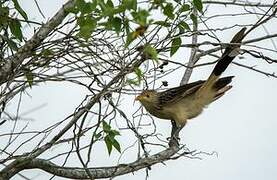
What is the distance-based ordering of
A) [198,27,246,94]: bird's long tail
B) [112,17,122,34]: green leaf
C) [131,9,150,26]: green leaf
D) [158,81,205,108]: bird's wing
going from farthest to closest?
[158,81,205,108]: bird's wing < [198,27,246,94]: bird's long tail < [112,17,122,34]: green leaf < [131,9,150,26]: green leaf

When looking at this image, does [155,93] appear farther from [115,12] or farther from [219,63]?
[115,12]

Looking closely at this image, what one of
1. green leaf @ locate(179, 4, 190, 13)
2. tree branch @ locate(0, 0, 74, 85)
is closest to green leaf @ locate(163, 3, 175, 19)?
green leaf @ locate(179, 4, 190, 13)

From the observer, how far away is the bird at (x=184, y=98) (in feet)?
7.14

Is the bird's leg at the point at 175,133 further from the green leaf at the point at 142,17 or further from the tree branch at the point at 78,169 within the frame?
the green leaf at the point at 142,17

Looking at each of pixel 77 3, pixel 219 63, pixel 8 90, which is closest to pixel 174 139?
pixel 219 63

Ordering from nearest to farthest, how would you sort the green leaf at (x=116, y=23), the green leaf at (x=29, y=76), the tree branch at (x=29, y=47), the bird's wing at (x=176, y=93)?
the green leaf at (x=116, y=23)
the tree branch at (x=29, y=47)
the green leaf at (x=29, y=76)
the bird's wing at (x=176, y=93)

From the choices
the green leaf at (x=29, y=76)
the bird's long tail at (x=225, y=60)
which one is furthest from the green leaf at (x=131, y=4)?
the bird's long tail at (x=225, y=60)

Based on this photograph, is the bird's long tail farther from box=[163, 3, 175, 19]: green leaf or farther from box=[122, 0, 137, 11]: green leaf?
box=[122, 0, 137, 11]: green leaf

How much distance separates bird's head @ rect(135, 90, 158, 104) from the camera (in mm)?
2145

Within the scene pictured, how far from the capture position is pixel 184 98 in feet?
7.52

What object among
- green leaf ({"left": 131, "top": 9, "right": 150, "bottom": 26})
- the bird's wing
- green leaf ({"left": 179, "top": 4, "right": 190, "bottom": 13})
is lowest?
green leaf ({"left": 131, "top": 9, "right": 150, "bottom": 26})

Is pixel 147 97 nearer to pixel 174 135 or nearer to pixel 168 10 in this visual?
pixel 174 135

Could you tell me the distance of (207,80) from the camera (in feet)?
7.24

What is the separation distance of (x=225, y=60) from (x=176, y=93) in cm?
28
